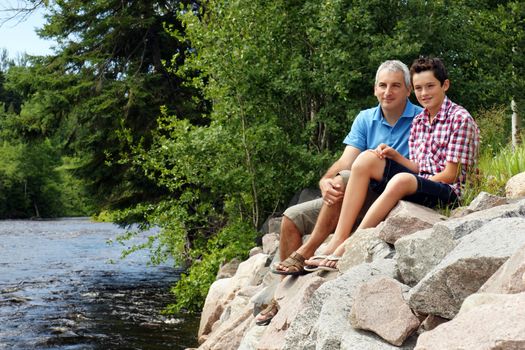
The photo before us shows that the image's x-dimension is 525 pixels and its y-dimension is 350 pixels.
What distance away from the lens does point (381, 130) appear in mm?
5641

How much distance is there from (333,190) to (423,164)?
0.69 meters

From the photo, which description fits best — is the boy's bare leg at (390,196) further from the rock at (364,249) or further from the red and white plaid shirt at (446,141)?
the red and white plaid shirt at (446,141)

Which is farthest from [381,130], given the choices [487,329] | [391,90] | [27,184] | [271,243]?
[27,184]

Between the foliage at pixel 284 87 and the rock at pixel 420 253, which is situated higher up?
the foliage at pixel 284 87

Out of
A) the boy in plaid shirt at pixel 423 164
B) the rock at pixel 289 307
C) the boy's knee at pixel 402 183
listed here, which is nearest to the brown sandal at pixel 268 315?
the rock at pixel 289 307

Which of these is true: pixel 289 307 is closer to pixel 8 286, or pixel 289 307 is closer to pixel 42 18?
pixel 8 286

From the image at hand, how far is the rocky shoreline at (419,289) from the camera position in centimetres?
266

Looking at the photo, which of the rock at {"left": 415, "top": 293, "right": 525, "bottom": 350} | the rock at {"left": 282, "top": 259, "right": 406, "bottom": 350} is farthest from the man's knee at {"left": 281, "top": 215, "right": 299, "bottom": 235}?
the rock at {"left": 415, "top": 293, "right": 525, "bottom": 350}

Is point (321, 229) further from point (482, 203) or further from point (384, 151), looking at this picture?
point (482, 203)

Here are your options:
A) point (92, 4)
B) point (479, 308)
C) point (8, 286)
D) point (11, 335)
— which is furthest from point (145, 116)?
point (479, 308)

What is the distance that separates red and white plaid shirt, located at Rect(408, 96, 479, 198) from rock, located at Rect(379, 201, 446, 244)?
1.72 ft

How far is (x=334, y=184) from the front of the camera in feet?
16.7

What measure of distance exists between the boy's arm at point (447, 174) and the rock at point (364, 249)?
667 mm

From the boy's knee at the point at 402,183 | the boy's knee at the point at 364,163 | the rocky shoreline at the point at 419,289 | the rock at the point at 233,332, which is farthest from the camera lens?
the rock at the point at 233,332
